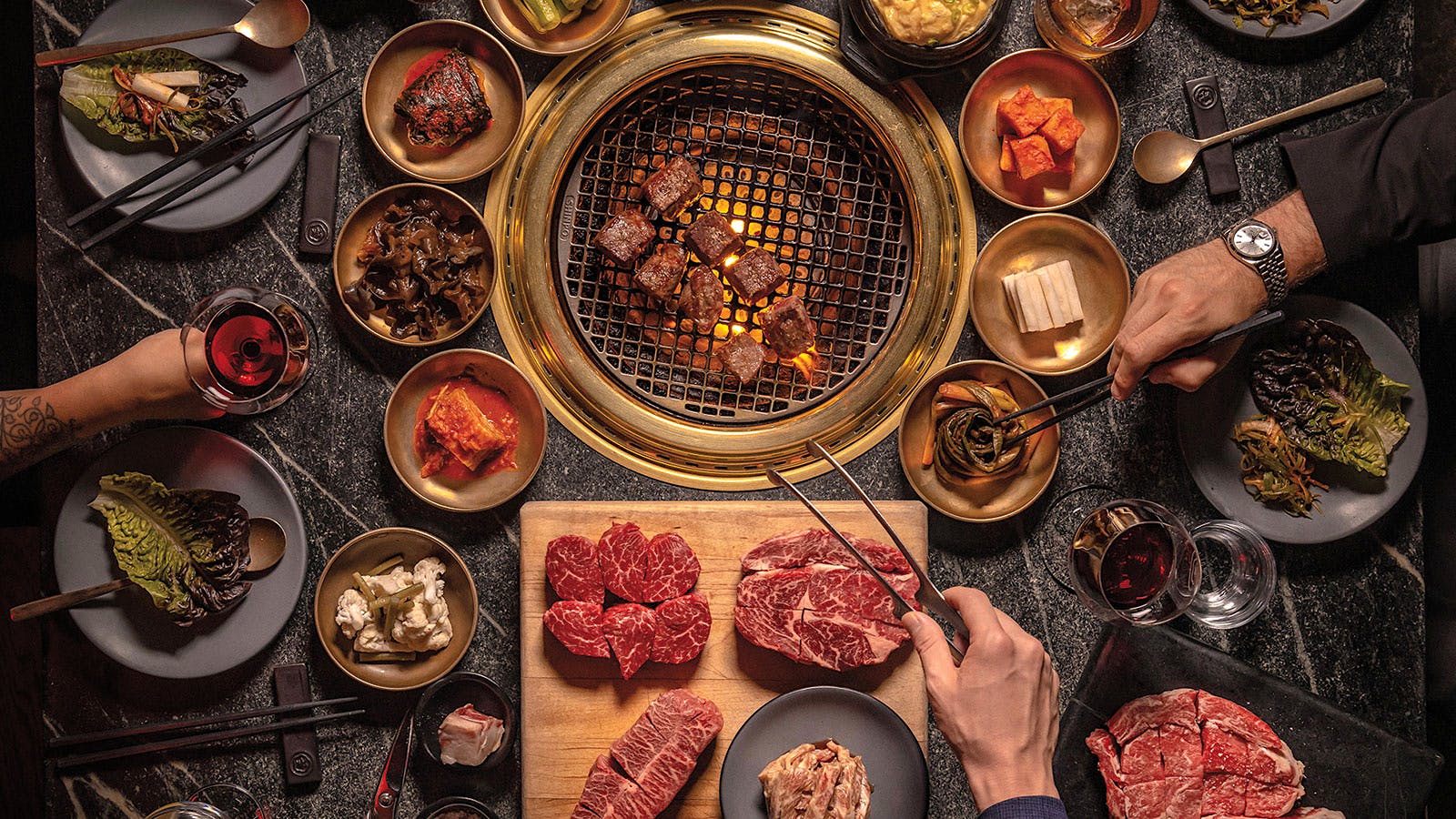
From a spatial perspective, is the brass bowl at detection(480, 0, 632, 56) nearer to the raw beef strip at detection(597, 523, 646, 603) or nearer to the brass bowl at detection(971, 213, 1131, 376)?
the brass bowl at detection(971, 213, 1131, 376)

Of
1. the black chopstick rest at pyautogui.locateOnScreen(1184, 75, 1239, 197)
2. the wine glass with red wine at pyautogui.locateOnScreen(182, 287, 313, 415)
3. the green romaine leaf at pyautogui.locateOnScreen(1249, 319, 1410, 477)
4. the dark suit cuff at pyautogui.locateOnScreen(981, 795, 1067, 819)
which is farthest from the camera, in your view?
the black chopstick rest at pyautogui.locateOnScreen(1184, 75, 1239, 197)

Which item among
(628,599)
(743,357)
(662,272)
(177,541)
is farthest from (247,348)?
(743,357)

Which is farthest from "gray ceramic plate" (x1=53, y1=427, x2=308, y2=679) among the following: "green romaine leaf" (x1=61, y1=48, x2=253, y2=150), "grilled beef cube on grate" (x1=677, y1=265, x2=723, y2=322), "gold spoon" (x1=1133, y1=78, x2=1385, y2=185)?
"gold spoon" (x1=1133, y1=78, x2=1385, y2=185)

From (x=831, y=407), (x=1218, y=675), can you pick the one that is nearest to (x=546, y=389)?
(x=831, y=407)

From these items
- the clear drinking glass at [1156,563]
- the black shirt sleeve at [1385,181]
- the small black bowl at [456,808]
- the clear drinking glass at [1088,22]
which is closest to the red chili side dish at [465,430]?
the small black bowl at [456,808]

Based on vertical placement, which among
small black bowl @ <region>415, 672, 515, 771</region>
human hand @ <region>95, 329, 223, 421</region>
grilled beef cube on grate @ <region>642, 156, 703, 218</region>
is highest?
grilled beef cube on grate @ <region>642, 156, 703, 218</region>

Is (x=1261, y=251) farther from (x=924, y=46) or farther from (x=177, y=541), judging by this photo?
(x=177, y=541)
